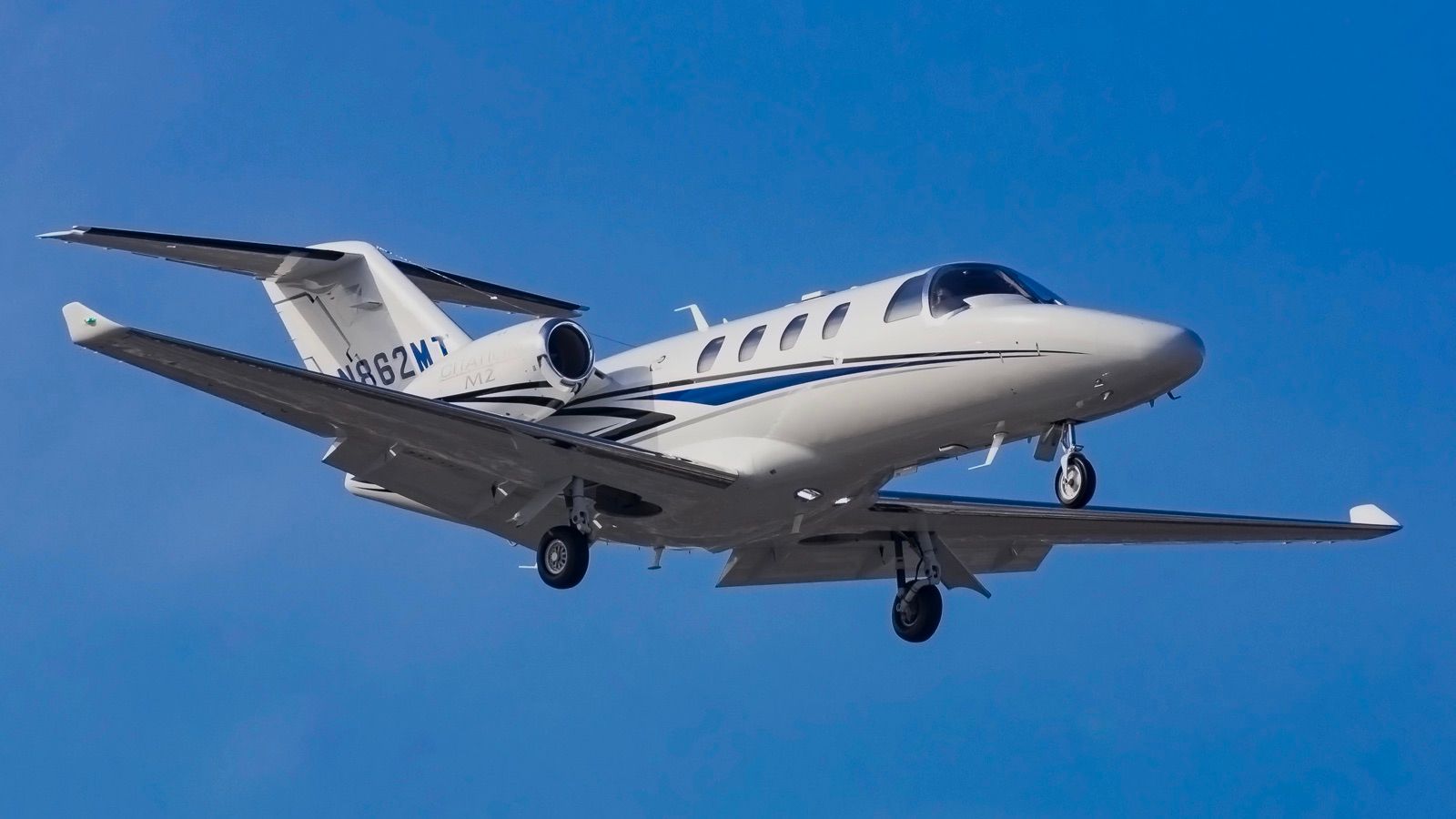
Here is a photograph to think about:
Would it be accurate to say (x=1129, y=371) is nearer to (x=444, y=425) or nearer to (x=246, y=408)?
(x=444, y=425)

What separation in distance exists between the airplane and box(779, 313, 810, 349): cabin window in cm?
3

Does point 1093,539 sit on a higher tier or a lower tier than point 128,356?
higher

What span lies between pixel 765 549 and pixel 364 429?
5.60 m

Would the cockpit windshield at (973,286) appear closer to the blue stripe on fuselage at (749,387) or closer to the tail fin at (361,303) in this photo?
the blue stripe on fuselage at (749,387)

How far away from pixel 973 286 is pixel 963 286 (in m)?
0.10

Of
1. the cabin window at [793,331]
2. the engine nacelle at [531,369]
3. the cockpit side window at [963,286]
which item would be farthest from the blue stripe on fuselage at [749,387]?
the engine nacelle at [531,369]

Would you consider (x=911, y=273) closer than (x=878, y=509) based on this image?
Yes

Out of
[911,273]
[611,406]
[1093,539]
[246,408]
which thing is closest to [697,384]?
[611,406]

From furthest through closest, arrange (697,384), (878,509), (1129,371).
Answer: (878,509) < (697,384) < (1129,371)

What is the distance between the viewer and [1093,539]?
23438 mm

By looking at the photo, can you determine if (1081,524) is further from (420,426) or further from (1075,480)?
(420,426)

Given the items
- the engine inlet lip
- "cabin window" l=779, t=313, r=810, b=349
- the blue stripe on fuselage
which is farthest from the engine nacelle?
"cabin window" l=779, t=313, r=810, b=349

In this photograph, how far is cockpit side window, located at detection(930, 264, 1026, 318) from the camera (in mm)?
18641

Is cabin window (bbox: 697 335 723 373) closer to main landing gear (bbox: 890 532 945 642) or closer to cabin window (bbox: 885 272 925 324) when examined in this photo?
cabin window (bbox: 885 272 925 324)
